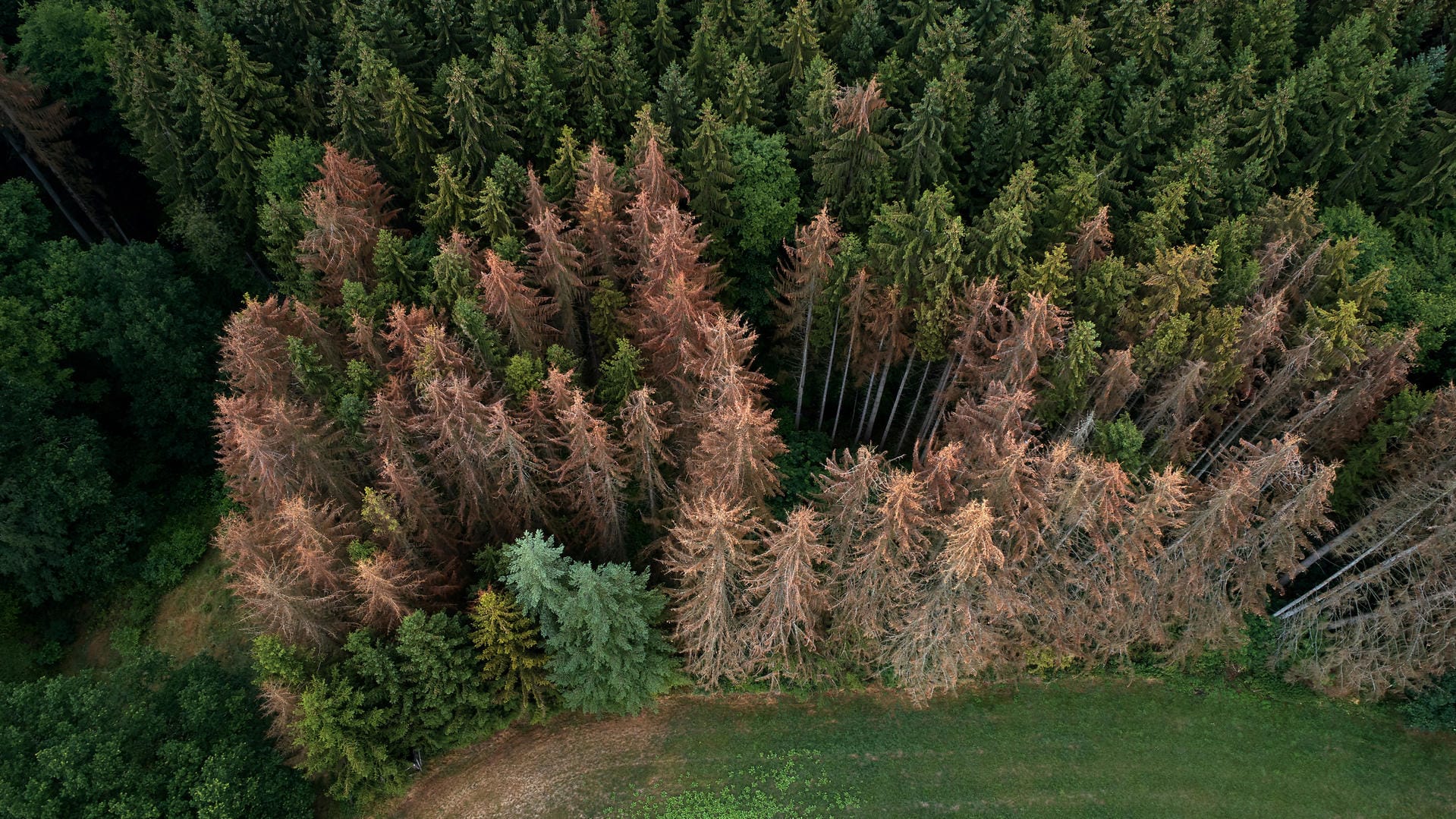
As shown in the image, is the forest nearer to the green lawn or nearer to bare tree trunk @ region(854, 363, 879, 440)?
bare tree trunk @ region(854, 363, 879, 440)

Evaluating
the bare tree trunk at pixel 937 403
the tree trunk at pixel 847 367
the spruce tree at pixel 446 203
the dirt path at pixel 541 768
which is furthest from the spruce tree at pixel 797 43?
the dirt path at pixel 541 768

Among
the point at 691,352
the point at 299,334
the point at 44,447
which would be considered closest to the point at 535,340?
the point at 691,352

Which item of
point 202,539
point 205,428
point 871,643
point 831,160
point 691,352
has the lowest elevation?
point 202,539

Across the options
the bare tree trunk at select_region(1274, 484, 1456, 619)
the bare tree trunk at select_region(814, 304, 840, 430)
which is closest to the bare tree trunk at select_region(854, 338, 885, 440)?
the bare tree trunk at select_region(814, 304, 840, 430)

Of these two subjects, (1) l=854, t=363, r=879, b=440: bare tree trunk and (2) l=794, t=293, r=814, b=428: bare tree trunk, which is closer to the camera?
(2) l=794, t=293, r=814, b=428: bare tree trunk

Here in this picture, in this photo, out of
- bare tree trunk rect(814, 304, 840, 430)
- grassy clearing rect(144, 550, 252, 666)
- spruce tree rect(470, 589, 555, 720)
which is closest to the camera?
spruce tree rect(470, 589, 555, 720)

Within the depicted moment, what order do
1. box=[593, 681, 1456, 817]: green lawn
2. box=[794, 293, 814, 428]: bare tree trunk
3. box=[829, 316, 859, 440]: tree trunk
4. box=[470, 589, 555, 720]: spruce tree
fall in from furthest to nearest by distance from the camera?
box=[794, 293, 814, 428]: bare tree trunk, box=[829, 316, 859, 440]: tree trunk, box=[593, 681, 1456, 817]: green lawn, box=[470, 589, 555, 720]: spruce tree

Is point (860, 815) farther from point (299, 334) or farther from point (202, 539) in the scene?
point (202, 539)

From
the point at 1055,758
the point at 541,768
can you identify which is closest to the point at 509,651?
the point at 541,768
